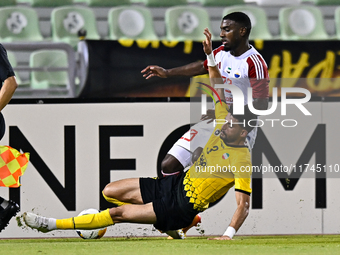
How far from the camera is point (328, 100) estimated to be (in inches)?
217

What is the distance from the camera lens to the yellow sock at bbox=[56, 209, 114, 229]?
13.6ft

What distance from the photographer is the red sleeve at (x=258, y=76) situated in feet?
15.9

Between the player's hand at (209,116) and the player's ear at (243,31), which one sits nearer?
the player's ear at (243,31)

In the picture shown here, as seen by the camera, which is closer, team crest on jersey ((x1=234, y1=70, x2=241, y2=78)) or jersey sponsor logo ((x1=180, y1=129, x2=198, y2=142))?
team crest on jersey ((x1=234, y1=70, x2=241, y2=78))

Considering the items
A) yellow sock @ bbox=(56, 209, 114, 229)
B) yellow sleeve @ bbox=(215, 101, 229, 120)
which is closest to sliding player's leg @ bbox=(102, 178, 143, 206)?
yellow sock @ bbox=(56, 209, 114, 229)

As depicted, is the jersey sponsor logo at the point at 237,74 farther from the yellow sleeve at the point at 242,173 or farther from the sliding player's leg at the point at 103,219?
the sliding player's leg at the point at 103,219

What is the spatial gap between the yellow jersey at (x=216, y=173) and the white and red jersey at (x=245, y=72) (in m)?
0.49

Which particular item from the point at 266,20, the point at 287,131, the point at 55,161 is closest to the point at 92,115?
the point at 55,161

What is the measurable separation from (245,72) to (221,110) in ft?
1.22

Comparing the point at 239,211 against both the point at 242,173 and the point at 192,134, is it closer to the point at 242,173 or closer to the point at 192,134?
the point at 242,173

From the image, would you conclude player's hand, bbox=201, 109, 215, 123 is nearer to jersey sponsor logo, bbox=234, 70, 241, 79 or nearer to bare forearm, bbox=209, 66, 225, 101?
bare forearm, bbox=209, 66, 225, 101

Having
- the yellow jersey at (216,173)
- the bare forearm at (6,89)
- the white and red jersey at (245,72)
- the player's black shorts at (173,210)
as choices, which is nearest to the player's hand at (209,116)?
the white and red jersey at (245,72)

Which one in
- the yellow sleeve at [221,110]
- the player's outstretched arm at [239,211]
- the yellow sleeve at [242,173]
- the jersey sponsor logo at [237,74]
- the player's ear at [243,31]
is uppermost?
the player's ear at [243,31]

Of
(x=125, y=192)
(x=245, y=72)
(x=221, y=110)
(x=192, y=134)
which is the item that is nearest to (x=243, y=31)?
(x=245, y=72)
